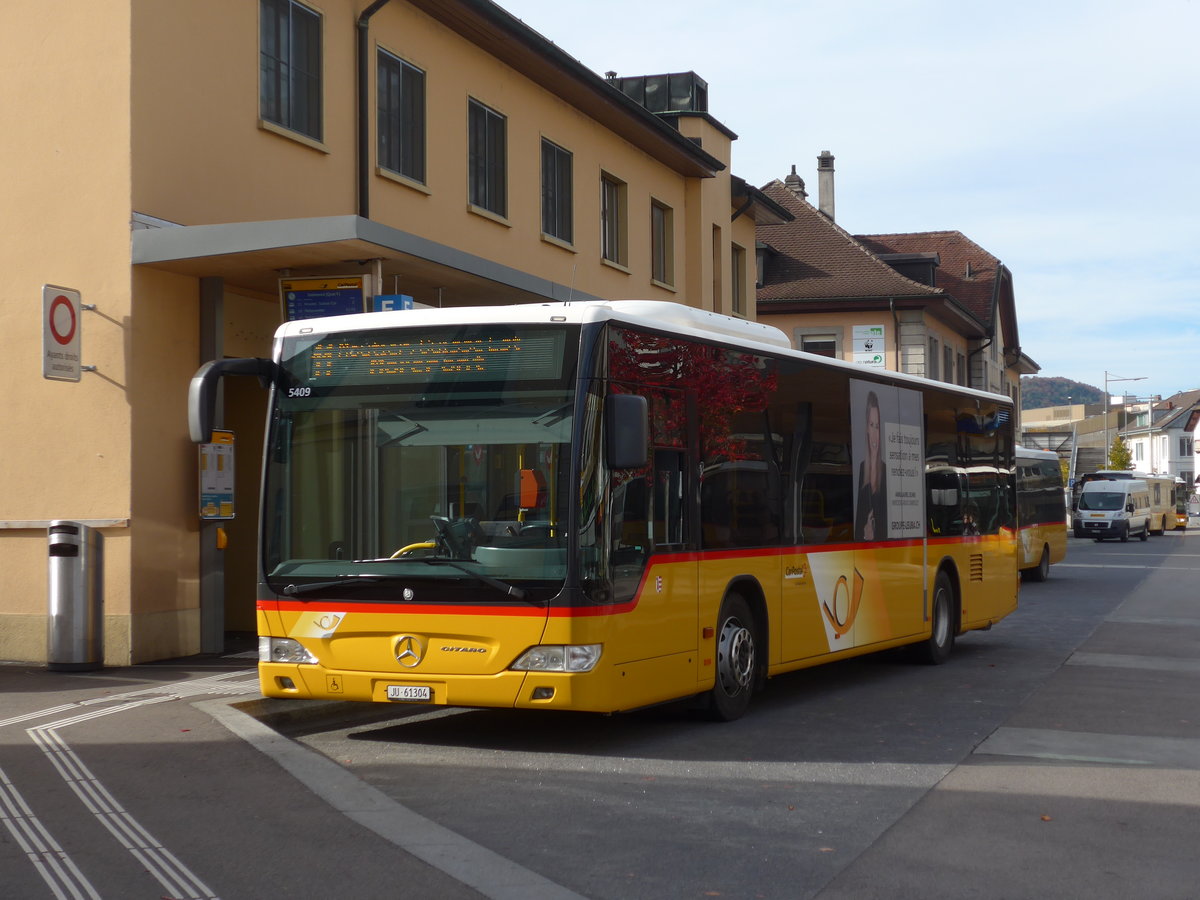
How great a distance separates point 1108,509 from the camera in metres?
59.0

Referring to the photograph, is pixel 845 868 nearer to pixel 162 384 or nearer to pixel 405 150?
pixel 162 384

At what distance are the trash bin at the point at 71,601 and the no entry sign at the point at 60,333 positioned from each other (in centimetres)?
131

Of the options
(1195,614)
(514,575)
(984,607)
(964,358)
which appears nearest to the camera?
(514,575)

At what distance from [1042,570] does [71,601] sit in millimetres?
23737

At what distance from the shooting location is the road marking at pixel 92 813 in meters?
5.79

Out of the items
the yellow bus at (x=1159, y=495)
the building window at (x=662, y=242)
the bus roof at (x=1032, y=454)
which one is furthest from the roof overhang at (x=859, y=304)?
the building window at (x=662, y=242)

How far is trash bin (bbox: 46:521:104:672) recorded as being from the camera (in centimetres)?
1275

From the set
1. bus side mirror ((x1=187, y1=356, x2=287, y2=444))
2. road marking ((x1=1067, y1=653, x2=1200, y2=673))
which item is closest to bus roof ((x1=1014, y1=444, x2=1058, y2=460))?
road marking ((x1=1067, y1=653, x2=1200, y2=673))

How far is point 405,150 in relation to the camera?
18141mm

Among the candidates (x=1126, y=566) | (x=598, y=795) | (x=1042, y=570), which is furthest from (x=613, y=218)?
(x=1126, y=566)

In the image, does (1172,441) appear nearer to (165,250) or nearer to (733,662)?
(165,250)

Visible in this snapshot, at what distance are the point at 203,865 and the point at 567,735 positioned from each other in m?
3.89

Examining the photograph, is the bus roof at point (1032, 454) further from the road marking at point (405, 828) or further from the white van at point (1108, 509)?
the white van at point (1108, 509)

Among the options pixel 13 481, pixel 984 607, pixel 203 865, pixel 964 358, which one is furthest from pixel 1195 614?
pixel 964 358
